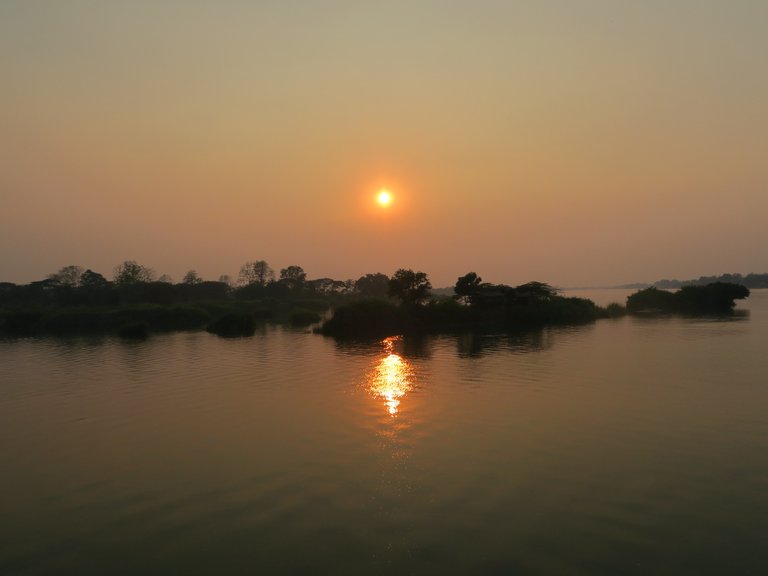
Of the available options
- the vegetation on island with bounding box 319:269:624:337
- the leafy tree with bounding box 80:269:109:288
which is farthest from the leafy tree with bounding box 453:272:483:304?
the leafy tree with bounding box 80:269:109:288

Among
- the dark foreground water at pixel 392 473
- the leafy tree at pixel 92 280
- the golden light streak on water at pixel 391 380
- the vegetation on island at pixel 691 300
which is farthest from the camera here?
the leafy tree at pixel 92 280

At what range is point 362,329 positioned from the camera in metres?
92.1

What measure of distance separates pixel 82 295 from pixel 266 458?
15947 centimetres

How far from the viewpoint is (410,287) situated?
334 ft

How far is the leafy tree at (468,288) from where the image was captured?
348ft

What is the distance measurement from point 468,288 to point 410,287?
42.8 feet

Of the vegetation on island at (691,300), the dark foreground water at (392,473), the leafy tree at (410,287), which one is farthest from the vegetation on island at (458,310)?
the dark foreground water at (392,473)

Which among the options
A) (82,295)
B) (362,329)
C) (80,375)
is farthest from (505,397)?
(82,295)

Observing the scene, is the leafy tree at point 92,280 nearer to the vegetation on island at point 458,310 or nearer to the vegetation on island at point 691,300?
the vegetation on island at point 458,310

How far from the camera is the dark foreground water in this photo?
13.7 meters

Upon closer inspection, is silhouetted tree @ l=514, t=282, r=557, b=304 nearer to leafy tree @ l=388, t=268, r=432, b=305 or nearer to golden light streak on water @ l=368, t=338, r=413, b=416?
leafy tree @ l=388, t=268, r=432, b=305

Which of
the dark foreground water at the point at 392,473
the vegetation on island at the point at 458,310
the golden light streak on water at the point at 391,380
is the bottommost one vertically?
the dark foreground water at the point at 392,473

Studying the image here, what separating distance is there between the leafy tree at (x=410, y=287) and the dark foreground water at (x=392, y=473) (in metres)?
57.3

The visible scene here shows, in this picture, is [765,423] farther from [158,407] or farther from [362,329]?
[362,329]
